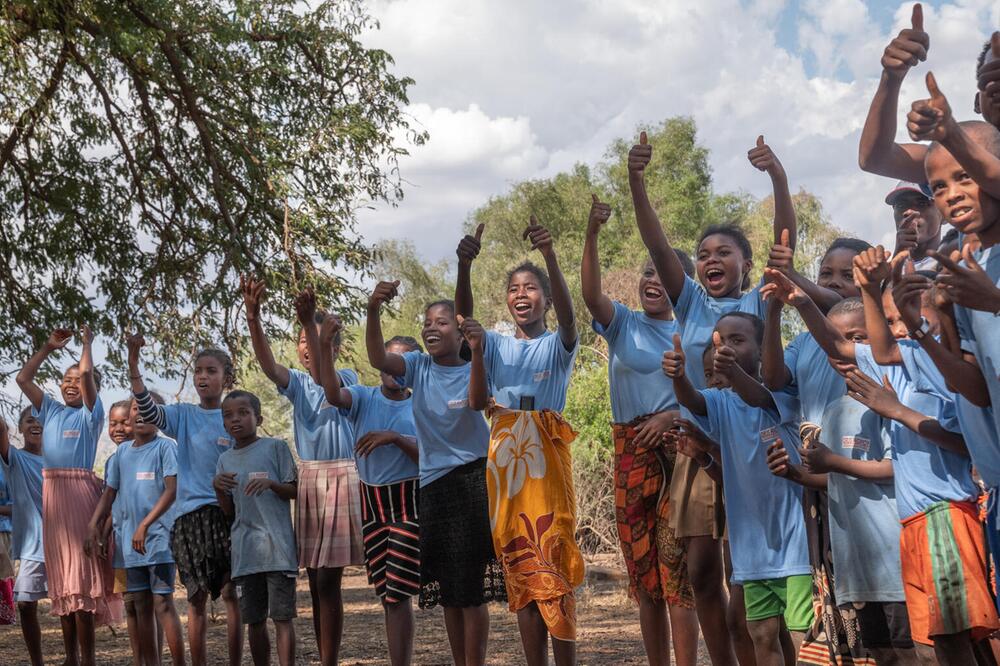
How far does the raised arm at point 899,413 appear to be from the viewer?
134 inches

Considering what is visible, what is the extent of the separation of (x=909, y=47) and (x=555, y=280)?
1.95m

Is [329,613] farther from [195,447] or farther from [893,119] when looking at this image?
[893,119]

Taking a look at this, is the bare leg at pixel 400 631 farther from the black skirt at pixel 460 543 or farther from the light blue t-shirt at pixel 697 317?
the light blue t-shirt at pixel 697 317

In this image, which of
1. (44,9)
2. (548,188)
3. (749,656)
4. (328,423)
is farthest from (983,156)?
(548,188)

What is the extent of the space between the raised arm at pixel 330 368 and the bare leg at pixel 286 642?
1.15 m

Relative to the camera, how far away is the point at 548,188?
3127 centimetres

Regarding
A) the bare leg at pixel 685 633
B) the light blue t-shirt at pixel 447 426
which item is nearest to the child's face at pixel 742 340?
the bare leg at pixel 685 633

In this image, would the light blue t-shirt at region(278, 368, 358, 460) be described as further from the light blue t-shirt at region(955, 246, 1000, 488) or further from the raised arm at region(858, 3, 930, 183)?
the light blue t-shirt at region(955, 246, 1000, 488)

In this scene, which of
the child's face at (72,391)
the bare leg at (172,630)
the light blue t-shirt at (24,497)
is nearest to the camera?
the bare leg at (172,630)

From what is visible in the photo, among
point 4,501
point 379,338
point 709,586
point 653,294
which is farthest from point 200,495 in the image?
point 709,586

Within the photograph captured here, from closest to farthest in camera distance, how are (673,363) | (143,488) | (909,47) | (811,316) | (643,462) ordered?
(909,47), (811,316), (673,363), (643,462), (143,488)

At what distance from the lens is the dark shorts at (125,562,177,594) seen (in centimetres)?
668

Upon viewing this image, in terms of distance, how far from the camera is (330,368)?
5.83 metres

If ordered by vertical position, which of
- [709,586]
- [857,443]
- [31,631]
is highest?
[857,443]
